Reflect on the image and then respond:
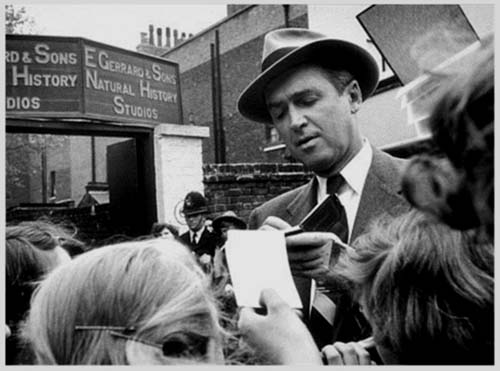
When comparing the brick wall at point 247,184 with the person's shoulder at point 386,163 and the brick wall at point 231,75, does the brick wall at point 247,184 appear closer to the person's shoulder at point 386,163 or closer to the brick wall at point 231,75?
the brick wall at point 231,75

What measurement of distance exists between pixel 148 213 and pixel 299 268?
466 millimetres

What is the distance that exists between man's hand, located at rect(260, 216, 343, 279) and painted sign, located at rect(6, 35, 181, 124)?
1.77ft

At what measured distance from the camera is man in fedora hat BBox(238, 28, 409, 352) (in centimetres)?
115

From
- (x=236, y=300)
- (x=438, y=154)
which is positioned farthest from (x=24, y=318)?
(x=438, y=154)

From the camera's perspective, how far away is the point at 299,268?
109cm

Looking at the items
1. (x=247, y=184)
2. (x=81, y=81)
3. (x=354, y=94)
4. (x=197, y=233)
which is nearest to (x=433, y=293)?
(x=354, y=94)

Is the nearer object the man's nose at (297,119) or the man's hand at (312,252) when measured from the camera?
the man's hand at (312,252)

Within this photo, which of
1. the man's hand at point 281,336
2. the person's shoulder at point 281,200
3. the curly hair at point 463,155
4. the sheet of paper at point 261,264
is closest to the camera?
the curly hair at point 463,155

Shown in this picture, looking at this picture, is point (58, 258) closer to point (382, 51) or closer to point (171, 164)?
point (171, 164)

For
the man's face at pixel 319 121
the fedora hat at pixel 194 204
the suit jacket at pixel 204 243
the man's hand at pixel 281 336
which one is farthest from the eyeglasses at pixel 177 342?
the fedora hat at pixel 194 204

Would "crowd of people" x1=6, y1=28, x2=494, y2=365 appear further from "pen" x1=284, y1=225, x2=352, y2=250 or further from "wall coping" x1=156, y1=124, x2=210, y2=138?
"wall coping" x1=156, y1=124, x2=210, y2=138

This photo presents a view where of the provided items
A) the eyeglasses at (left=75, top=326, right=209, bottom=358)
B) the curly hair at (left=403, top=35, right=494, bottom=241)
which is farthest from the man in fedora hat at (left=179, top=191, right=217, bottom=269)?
the curly hair at (left=403, top=35, right=494, bottom=241)

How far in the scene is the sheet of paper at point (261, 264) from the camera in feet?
3.51

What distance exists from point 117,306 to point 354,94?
66cm
